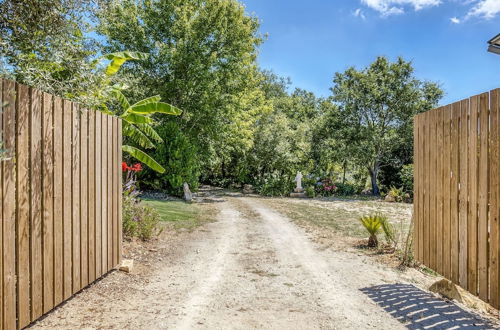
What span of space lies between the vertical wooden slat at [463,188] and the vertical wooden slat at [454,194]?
0.07 m

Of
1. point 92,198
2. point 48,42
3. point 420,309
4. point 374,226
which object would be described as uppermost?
point 48,42

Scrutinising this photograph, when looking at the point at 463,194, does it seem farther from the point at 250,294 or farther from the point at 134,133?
the point at 134,133

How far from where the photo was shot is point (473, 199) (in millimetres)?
3559

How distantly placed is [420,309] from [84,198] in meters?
4.31

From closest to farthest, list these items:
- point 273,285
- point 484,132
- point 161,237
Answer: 1. point 484,132
2. point 273,285
3. point 161,237

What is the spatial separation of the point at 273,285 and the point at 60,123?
3.40 metres

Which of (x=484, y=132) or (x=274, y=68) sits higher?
(x=274, y=68)

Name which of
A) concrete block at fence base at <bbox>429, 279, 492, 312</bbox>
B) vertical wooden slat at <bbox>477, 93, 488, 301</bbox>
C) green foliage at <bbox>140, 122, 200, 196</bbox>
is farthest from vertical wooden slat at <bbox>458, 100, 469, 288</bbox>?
green foliage at <bbox>140, 122, 200, 196</bbox>

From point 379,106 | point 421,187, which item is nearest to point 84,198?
point 421,187

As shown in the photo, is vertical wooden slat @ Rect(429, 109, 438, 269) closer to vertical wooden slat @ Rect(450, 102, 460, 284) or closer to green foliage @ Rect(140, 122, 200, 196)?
vertical wooden slat @ Rect(450, 102, 460, 284)

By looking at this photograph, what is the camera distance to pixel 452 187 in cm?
398

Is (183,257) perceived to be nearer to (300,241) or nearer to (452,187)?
(300,241)

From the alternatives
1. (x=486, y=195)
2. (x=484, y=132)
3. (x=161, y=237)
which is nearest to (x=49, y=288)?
(x=161, y=237)

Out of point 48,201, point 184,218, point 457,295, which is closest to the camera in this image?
point 48,201
